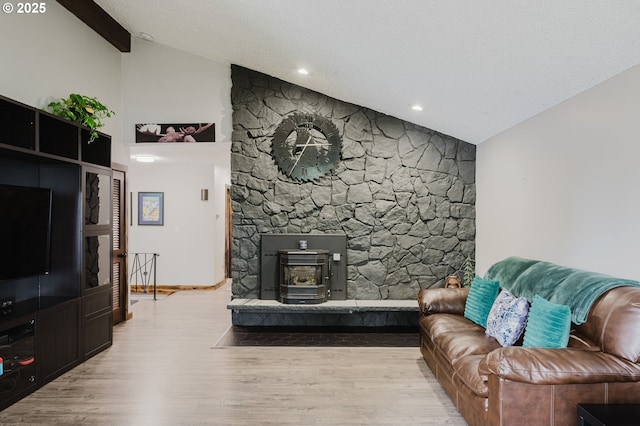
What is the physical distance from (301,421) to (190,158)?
205 inches

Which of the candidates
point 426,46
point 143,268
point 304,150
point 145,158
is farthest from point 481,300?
point 143,268

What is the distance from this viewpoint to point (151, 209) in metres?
7.74

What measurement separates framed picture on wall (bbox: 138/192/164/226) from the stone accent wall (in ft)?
10.9

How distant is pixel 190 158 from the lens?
6.93 meters

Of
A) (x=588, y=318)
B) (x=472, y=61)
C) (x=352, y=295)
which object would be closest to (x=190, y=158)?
(x=352, y=295)

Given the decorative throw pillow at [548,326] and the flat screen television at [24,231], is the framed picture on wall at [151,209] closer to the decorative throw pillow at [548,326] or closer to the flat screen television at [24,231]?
the flat screen television at [24,231]

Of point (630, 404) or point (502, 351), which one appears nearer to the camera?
point (630, 404)

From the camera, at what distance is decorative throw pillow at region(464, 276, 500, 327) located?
346 centimetres

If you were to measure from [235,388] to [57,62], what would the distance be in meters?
3.51

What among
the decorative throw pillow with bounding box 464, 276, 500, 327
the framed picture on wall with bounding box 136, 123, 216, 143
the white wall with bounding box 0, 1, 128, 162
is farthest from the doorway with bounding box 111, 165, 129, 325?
the decorative throw pillow with bounding box 464, 276, 500, 327

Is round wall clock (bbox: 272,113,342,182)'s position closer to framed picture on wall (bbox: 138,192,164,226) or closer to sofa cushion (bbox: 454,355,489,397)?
sofa cushion (bbox: 454,355,489,397)

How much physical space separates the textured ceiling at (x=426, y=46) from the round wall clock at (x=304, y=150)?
443mm

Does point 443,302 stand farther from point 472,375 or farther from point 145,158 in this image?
point 145,158

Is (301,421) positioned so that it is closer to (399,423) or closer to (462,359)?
(399,423)
